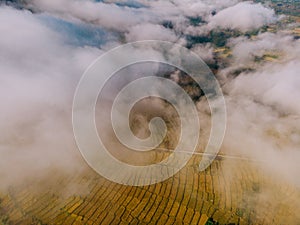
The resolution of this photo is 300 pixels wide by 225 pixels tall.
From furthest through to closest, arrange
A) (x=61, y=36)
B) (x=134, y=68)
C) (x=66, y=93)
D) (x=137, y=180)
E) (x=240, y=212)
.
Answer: (x=61, y=36), (x=134, y=68), (x=66, y=93), (x=137, y=180), (x=240, y=212)

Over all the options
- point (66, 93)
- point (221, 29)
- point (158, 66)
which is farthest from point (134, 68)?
point (221, 29)

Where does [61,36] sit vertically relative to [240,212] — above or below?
above

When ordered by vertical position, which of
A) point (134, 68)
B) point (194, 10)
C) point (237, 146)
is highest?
point (194, 10)

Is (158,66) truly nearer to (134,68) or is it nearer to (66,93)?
(134,68)

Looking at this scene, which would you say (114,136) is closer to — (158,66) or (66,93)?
(66,93)

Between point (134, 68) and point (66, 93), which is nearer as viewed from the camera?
point (66, 93)

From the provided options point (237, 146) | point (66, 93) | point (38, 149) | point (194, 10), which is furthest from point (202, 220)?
point (194, 10)

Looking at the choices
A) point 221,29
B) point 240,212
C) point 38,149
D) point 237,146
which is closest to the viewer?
point 240,212
